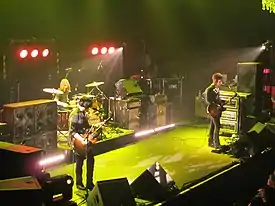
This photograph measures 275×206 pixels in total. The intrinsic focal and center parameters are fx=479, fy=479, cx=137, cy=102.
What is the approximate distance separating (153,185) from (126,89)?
563 centimetres

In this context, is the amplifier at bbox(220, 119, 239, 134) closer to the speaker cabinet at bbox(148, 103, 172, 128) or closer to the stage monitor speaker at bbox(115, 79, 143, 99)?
the speaker cabinet at bbox(148, 103, 172, 128)

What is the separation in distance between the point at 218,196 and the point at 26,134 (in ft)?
14.2

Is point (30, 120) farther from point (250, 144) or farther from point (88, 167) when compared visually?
point (250, 144)

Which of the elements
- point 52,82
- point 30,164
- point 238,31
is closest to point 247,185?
point 30,164

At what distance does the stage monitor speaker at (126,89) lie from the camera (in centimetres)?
1392

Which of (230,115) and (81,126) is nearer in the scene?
(81,126)

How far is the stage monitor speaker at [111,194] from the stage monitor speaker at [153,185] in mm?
861

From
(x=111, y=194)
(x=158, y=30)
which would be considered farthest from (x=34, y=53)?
(x=158, y=30)

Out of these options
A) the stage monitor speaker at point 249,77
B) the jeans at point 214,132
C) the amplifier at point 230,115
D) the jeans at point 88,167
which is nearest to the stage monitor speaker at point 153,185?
the jeans at point 88,167

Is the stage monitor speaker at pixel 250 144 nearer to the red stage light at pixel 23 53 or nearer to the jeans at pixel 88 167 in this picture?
the jeans at pixel 88 167

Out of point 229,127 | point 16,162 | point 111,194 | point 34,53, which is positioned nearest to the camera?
point 16,162

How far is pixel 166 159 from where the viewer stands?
11.6m

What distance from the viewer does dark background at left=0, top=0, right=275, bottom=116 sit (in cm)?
1372

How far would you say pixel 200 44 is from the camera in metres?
20.5
